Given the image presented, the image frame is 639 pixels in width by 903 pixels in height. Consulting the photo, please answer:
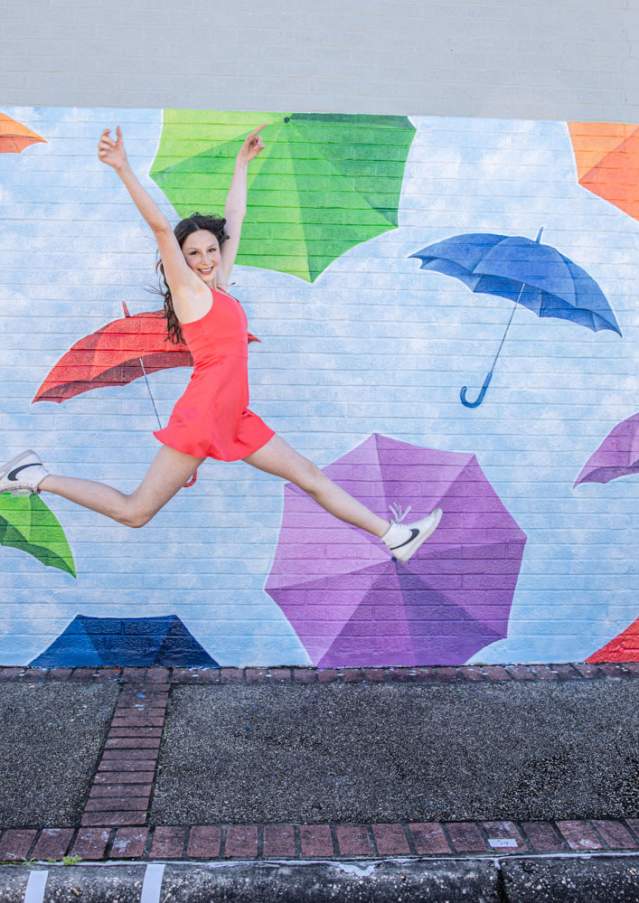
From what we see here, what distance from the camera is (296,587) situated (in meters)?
4.66

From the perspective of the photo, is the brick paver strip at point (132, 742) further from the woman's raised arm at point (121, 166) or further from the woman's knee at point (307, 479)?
the woman's raised arm at point (121, 166)

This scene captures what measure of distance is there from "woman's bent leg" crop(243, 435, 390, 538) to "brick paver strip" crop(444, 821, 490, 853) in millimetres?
1401

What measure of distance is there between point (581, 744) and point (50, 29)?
462 centimetres

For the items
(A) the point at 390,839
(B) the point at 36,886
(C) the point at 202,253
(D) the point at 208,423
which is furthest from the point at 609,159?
(B) the point at 36,886

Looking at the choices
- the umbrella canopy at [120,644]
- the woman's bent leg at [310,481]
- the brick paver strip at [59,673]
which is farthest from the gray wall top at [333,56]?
the brick paver strip at [59,673]

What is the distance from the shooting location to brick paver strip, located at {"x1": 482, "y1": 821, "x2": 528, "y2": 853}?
3211 millimetres

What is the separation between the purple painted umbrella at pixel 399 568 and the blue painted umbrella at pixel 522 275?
1.75ft

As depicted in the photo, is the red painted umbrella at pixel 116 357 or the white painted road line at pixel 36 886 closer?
the white painted road line at pixel 36 886

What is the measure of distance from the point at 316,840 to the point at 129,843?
0.74m

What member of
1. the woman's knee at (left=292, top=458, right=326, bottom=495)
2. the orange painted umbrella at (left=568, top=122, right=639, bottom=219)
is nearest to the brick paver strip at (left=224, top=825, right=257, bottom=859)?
the woman's knee at (left=292, top=458, right=326, bottom=495)

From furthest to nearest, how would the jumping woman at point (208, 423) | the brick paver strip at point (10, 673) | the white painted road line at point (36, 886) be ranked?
the brick paver strip at point (10, 673) < the jumping woman at point (208, 423) < the white painted road line at point (36, 886)

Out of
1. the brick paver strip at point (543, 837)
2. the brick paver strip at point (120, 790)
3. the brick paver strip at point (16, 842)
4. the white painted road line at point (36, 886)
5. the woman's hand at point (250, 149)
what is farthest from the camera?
the woman's hand at point (250, 149)

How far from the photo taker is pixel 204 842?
322 cm

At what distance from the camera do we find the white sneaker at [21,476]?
154 inches
